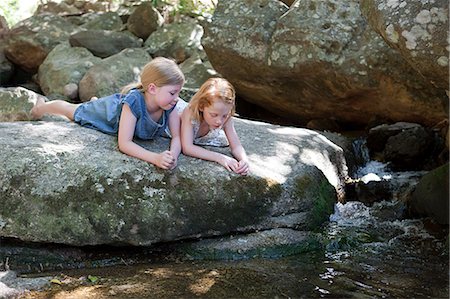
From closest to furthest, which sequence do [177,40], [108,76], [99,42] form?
[108,76] → [99,42] → [177,40]

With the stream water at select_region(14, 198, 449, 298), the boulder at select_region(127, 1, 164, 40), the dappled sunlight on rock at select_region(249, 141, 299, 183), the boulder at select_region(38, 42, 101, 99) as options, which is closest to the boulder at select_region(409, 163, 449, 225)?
the stream water at select_region(14, 198, 449, 298)

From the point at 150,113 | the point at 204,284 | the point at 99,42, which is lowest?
the point at 204,284

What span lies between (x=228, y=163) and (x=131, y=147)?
0.73 meters

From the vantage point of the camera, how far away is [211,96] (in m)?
4.26

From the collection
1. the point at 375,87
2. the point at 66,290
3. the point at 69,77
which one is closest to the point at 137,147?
the point at 66,290

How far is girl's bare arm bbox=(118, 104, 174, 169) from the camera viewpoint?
3.95m

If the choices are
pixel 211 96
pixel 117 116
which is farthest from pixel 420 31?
pixel 117 116

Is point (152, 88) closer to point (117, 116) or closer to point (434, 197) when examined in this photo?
point (117, 116)

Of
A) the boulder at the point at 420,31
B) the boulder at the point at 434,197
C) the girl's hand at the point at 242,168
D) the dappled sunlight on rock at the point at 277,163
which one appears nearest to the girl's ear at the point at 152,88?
the girl's hand at the point at 242,168

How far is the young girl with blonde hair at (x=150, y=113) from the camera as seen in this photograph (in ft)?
13.4

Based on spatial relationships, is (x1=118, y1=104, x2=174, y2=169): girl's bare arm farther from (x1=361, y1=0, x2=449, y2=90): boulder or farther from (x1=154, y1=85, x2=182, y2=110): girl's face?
(x1=361, y1=0, x2=449, y2=90): boulder

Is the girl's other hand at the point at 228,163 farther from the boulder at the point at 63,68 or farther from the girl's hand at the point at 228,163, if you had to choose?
the boulder at the point at 63,68

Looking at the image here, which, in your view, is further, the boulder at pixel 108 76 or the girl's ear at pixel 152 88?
the boulder at pixel 108 76

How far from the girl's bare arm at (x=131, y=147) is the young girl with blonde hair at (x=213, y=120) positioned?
36 cm
